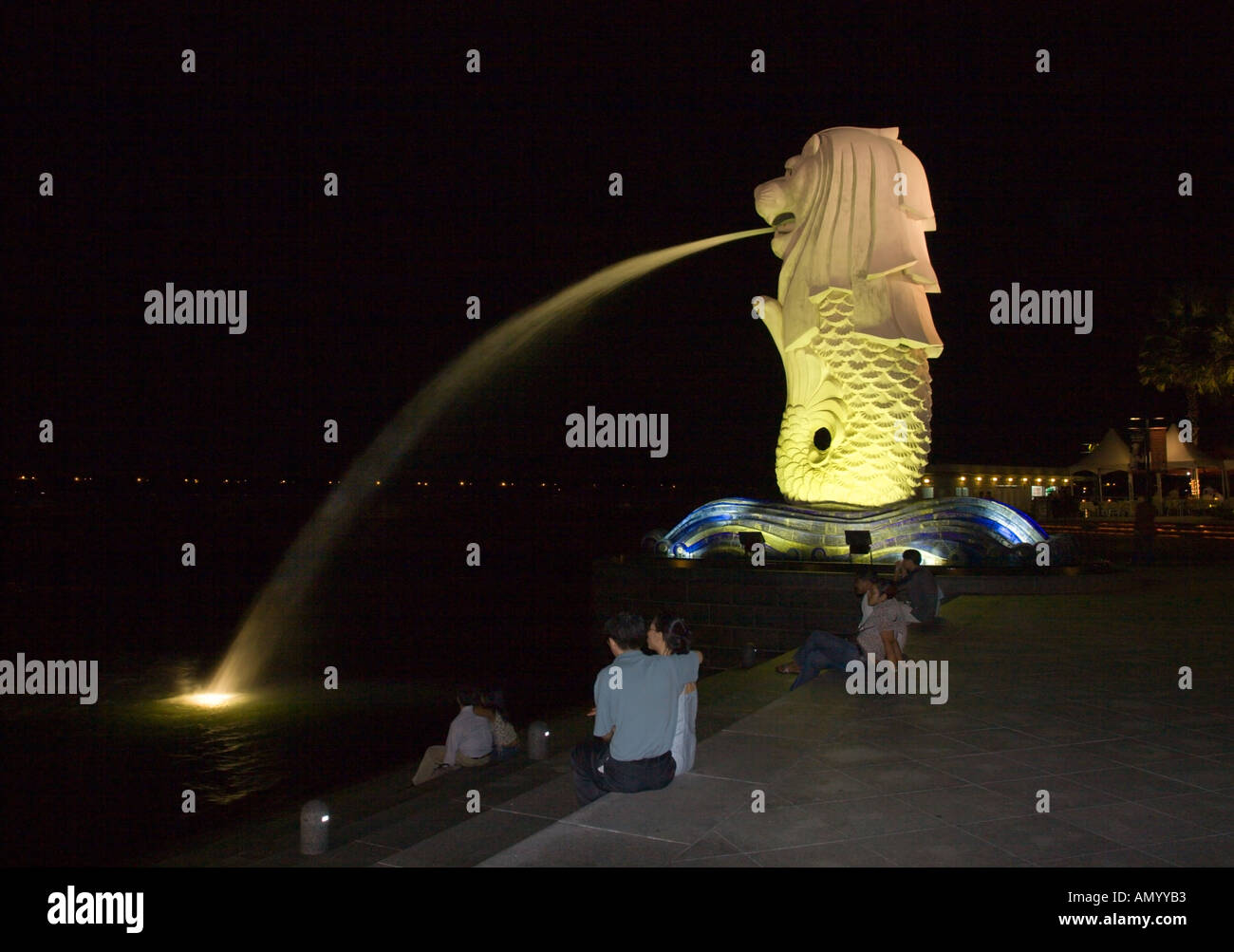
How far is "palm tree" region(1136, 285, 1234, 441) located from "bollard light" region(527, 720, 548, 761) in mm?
37133

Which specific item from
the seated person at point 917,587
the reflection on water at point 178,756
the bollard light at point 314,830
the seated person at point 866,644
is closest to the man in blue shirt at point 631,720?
the bollard light at point 314,830

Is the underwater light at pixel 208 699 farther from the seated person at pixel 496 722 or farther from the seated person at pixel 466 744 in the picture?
the seated person at pixel 496 722

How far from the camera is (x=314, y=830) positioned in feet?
19.7

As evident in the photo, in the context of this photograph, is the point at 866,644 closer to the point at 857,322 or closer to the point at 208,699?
the point at 208,699

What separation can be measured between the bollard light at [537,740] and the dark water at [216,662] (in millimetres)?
2789

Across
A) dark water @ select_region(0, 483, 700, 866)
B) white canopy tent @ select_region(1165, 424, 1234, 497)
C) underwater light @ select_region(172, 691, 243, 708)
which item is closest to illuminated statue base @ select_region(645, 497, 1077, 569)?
dark water @ select_region(0, 483, 700, 866)

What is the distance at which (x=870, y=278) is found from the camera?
2027 centimetres

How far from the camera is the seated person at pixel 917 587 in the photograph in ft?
37.4

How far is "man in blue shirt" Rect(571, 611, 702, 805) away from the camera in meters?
5.43

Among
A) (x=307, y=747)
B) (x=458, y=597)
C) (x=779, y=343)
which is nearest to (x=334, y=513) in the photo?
(x=458, y=597)

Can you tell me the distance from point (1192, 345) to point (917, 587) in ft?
111

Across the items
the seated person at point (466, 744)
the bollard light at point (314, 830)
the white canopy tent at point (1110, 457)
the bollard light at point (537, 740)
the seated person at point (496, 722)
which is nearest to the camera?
the bollard light at point (314, 830)

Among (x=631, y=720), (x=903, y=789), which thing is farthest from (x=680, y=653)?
(x=903, y=789)

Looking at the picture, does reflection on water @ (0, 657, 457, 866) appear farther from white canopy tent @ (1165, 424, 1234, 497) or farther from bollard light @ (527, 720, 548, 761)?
white canopy tent @ (1165, 424, 1234, 497)
